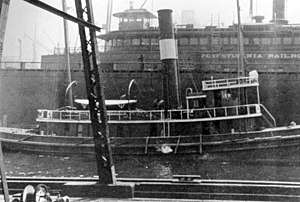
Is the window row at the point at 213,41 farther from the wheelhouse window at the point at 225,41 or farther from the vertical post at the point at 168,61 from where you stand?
the vertical post at the point at 168,61

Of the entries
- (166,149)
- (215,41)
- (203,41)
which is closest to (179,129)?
(166,149)

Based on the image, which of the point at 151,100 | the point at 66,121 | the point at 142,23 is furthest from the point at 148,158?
the point at 142,23

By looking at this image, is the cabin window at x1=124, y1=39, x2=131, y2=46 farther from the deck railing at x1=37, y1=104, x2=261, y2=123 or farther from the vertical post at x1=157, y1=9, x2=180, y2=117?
the deck railing at x1=37, y1=104, x2=261, y2=123

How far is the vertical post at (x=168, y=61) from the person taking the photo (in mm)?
17656

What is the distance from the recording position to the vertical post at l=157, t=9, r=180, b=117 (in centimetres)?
1766

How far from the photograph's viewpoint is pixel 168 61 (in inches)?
714

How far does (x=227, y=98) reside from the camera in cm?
1664

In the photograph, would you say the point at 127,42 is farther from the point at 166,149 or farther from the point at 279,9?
the point at 166,149

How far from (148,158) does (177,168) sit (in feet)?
6.32

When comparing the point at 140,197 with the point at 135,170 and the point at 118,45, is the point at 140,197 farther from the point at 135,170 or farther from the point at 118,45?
the point at 118,45

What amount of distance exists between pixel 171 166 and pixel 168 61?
576 centimetres

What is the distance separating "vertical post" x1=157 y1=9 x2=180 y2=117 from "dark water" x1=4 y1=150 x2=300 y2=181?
125 inches

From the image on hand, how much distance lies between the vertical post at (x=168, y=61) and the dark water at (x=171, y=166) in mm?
3170

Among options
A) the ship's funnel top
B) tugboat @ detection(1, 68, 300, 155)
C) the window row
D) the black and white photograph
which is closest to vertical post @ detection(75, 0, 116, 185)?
the black and white photograph
